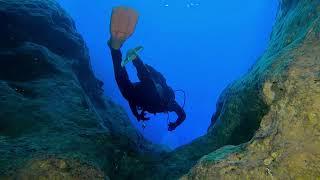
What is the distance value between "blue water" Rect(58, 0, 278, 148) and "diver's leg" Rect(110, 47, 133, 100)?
5367cm

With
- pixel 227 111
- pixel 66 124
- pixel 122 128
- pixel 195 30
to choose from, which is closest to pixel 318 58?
pixel 227 111

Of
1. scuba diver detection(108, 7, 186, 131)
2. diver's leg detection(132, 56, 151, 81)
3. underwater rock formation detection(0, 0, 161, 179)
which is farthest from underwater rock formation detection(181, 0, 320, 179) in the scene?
diver's leg detection(132, 56, 151, 81)

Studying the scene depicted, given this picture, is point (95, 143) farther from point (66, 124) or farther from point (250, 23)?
point (250, 23)

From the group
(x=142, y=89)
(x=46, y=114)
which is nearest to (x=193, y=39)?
(x=142, y=89)

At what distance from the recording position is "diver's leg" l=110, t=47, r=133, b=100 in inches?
262

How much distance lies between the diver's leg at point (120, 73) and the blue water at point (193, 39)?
5367cm

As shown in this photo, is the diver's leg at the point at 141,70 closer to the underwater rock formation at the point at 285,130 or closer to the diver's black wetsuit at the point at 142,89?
the diver's black wetsuit at the point at 142,89

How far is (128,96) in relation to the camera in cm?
704

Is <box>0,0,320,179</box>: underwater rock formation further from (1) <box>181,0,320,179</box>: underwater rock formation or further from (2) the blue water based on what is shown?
(2) the blue water

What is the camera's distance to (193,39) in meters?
100

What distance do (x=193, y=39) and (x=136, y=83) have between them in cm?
9522

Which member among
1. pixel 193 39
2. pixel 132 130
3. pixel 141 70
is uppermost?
pixel 193 39

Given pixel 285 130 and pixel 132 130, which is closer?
pixel 285 130

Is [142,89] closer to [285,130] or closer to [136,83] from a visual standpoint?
[136,83]
